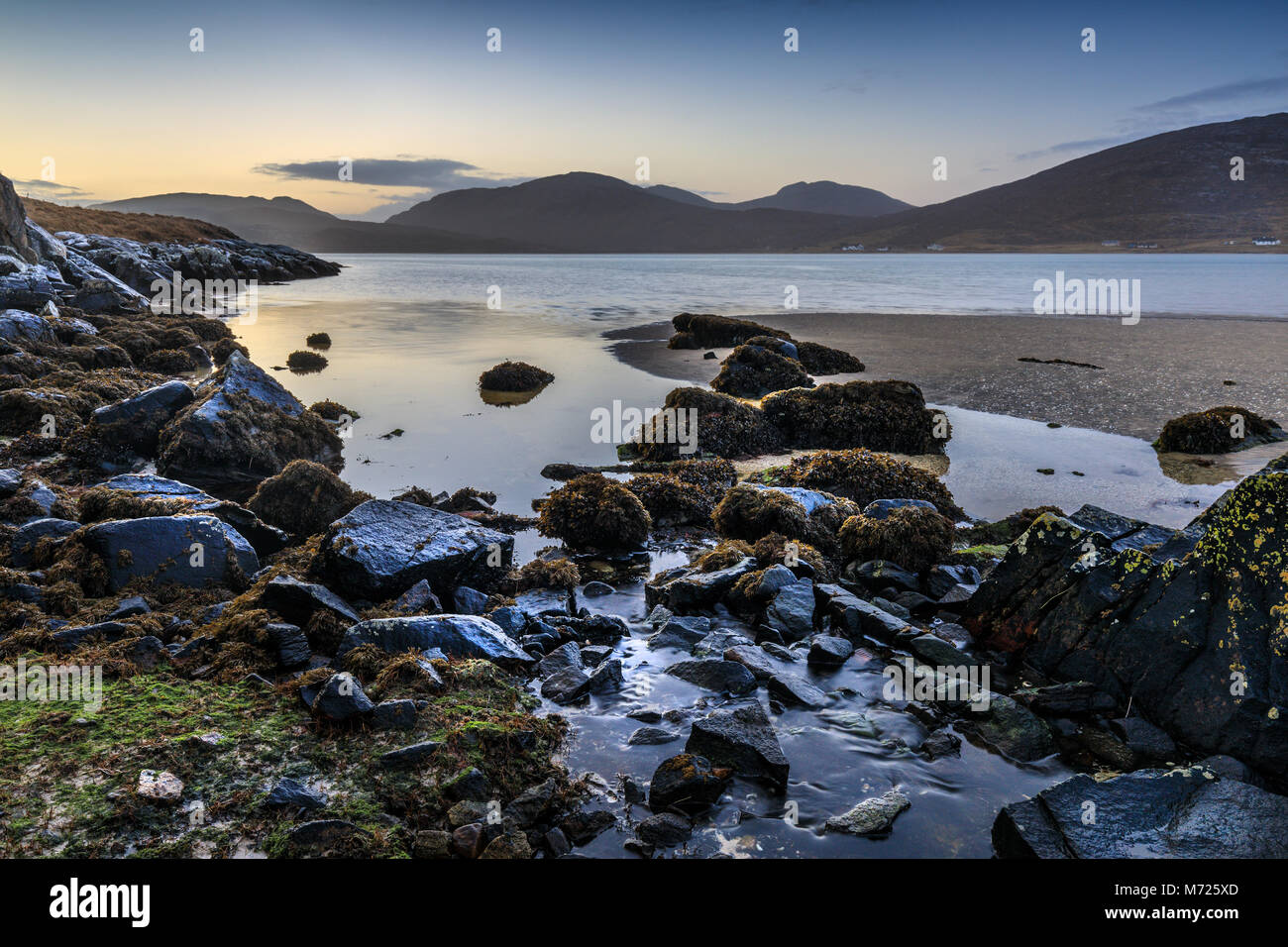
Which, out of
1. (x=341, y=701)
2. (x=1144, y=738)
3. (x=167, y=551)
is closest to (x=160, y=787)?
(x=341, y=701)

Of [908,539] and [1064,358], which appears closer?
[908,539]

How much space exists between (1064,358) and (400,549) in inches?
932

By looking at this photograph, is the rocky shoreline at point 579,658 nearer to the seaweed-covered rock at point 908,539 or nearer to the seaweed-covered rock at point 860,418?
the seaweed-covered rock at point 908,539

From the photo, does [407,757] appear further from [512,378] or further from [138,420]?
[512,378]

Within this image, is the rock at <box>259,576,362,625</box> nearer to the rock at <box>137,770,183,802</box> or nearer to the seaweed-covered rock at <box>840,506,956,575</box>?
the rock at <box>137,770,183,802</box>

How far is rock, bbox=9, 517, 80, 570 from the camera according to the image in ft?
23.6

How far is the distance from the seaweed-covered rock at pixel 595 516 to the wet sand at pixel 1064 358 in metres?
11.1

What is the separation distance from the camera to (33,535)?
A: 24.3ft

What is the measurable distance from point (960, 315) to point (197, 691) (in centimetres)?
4009

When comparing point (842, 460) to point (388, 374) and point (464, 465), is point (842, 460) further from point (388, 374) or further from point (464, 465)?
point (388, 374)

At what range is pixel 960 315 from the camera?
38.3 metres

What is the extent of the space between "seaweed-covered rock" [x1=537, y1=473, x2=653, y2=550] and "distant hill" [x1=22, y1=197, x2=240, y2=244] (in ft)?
201

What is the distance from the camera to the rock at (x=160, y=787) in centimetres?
388

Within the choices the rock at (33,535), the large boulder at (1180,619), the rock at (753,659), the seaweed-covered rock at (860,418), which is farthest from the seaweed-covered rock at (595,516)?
the seaweed-covered rock at (860,418)
